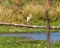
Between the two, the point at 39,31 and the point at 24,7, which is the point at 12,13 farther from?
the point at 39,31

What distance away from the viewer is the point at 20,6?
2005 centimetres

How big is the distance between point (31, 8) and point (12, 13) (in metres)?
1.61

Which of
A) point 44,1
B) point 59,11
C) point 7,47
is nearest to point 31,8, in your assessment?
point 59,11

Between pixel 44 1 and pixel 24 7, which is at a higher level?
pixel 44 1

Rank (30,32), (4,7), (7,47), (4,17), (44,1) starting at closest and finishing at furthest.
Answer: (44,1) → (7,47) → (30,32) → (4,17) → (4,7)

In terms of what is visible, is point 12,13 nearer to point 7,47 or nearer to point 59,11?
point 59,11

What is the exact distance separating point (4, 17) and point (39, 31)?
342 centimetres

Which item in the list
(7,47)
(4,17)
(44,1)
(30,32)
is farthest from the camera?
(4,17)

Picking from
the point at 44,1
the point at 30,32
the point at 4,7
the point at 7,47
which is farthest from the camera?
the point at 4,7

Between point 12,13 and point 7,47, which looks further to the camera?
point 12,13

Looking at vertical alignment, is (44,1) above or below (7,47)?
above

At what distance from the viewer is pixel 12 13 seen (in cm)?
1888

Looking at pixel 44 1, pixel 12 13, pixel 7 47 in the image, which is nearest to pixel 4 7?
pixel 12 13

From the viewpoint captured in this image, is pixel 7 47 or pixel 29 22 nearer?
pixel 7 47
